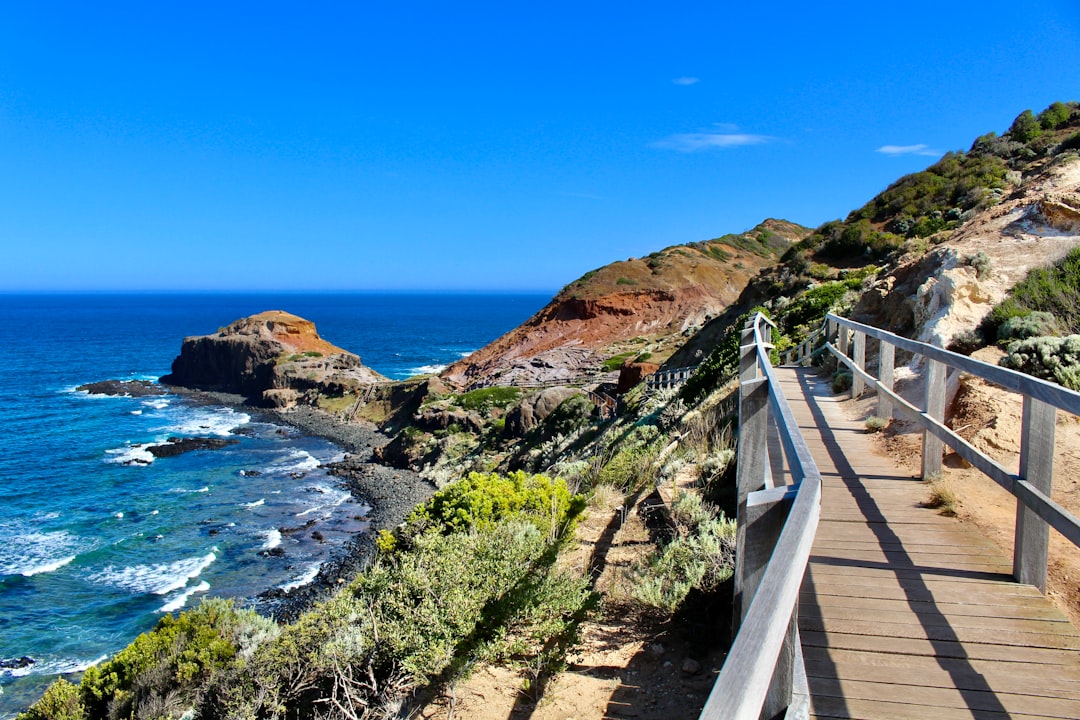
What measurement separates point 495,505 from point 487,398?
3393 cm

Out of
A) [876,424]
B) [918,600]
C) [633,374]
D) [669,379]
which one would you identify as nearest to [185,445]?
[633,374]

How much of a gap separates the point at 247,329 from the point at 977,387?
6924 cm

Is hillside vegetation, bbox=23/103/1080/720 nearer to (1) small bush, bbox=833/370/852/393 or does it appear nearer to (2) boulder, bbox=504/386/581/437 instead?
(1) small bush, bbox=833/370/852/393

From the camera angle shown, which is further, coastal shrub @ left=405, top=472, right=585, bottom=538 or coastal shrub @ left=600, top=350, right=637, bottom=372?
coastal shrub @ left=600, top=350, right=637, bottom=372

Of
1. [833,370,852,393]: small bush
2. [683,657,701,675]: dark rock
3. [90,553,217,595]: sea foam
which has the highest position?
[833,370,852,393]: small bush

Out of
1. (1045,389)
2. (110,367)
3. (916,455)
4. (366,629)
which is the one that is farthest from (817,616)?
(110,367)

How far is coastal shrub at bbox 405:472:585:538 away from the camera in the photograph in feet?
28.3

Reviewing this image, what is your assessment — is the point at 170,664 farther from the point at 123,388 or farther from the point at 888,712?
the point at 123,388

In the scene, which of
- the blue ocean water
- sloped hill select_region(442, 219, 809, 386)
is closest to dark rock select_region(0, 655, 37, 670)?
the blue ocean water

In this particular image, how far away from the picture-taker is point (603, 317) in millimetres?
59438

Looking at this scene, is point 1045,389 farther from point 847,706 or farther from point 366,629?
point 366,629

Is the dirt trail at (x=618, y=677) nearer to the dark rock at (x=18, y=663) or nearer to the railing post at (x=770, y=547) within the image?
the railing post at (x=770, y=547)

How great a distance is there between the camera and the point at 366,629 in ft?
21.7

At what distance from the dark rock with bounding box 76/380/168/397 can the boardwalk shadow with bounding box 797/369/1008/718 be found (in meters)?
67.6
